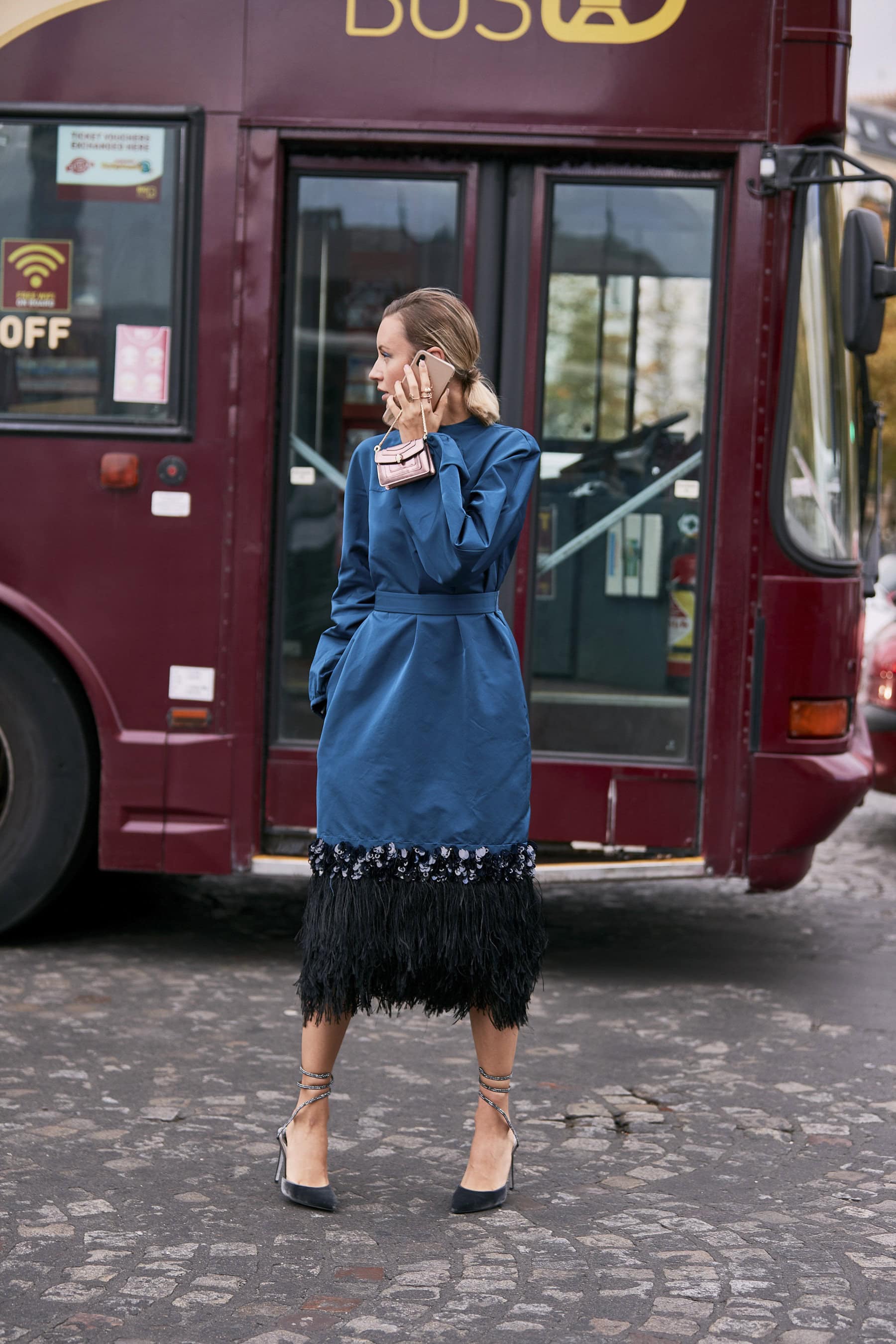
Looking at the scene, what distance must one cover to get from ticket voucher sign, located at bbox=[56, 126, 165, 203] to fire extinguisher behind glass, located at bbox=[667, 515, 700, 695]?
1.97 metres

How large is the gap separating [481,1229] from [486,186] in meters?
3.26

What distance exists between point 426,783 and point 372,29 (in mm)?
2885

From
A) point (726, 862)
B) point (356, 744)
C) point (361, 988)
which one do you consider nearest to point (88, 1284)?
point (361, 988)

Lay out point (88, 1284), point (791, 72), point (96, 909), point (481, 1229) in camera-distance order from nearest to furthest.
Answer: point (88, 1284) < point (481, 1229) < point (791, 72) < point (96, 909)

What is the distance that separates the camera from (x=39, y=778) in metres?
5.53

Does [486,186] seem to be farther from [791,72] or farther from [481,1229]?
[481,1229]

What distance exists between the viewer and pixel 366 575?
11.6 feet

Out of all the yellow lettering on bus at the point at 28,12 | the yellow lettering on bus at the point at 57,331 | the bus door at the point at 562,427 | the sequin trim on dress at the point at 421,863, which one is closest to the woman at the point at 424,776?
the sequin trim on dress at the point at 421,863

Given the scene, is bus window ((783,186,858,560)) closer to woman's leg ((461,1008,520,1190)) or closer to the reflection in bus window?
the reflection in bus window

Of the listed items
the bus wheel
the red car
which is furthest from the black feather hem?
the red car

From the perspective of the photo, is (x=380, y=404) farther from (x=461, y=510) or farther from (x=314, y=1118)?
(x=314, y=1118)

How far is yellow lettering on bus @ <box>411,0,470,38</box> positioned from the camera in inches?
206

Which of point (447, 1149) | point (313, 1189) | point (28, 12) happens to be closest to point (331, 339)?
point (28, 12)

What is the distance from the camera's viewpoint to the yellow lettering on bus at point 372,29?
5258 millimetres
